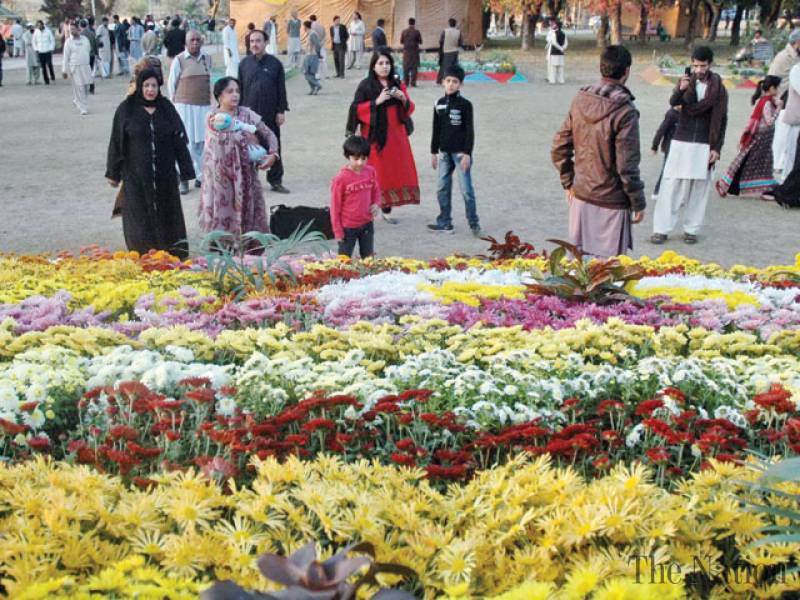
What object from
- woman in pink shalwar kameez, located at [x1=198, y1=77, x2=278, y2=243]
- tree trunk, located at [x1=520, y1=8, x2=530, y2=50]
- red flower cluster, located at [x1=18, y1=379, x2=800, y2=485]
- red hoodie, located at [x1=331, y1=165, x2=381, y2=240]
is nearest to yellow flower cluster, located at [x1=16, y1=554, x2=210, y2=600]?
red flower cluster, located at [x1=18, y1=379, x2=800, y2=485]

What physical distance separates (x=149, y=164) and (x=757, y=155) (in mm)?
7491

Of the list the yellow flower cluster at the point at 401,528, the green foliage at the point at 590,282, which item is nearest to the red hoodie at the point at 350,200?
the green foliage at the point at 590,282

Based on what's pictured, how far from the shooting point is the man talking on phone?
891 cm

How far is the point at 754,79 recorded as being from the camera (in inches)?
1046

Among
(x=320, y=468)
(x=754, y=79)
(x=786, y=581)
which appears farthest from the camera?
(x=754, y=79)

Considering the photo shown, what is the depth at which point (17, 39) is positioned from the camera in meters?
39.2

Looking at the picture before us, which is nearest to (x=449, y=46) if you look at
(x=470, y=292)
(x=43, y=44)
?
(x=43, y=44)

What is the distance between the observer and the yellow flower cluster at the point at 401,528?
7.21 feet

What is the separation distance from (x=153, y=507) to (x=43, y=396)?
131 centimetres

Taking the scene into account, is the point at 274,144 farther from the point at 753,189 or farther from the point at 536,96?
the point at 536,96

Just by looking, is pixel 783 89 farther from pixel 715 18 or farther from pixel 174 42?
pixel 715 18

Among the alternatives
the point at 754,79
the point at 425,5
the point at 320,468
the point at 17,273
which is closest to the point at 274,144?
the point at 17,273

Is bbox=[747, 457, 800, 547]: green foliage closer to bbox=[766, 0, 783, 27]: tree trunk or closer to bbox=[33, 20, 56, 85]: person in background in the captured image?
bbox=[33, 20, 56, 85]: person in background

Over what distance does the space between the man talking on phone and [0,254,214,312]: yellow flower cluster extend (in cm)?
515
